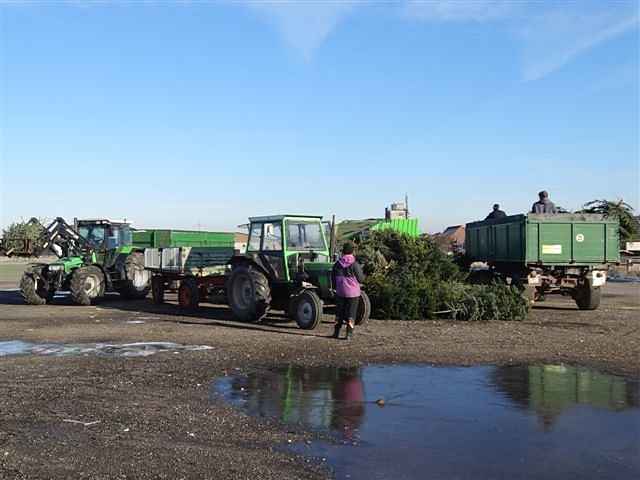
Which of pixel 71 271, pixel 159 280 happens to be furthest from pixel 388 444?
pixel 71 271

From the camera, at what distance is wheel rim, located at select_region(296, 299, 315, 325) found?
13750mm

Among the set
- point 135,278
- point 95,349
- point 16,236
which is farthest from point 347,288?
point 16,236

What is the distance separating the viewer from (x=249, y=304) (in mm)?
15109

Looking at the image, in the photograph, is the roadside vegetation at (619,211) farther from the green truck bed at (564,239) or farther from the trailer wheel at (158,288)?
the trailer wheel at (158,288)

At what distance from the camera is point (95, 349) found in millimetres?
11484

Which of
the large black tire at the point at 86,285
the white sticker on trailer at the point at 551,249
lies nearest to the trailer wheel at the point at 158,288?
the large black tire at the point at 86,285

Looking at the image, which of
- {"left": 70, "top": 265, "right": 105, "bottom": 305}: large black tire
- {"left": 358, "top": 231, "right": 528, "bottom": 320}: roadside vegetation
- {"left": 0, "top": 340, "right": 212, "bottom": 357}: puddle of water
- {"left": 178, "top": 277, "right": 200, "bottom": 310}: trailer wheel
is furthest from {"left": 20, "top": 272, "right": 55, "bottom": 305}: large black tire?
{"left": 358, "top": 231, "right": 528, "bottom": 320}: roadside vegetation

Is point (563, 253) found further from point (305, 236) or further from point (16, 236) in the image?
point (16, 236)

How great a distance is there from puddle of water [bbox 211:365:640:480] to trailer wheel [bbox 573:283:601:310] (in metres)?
8.28

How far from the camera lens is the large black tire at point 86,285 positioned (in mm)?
19484

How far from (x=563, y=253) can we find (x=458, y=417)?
11111 millimetres

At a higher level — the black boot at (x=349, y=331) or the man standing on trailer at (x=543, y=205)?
the man standing on trailer at (x=543, y=205)

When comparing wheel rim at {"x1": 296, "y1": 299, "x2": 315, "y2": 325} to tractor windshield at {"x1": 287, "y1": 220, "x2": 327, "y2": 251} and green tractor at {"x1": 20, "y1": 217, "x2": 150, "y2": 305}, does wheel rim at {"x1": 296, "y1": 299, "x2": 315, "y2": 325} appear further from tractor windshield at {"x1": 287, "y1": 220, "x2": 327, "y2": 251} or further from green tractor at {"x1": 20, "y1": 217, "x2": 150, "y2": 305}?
green tractor at {"x1": 20, "y1": 217, "x2": 150, "y2": 305}

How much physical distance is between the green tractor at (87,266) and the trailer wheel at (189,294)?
10.8ft
